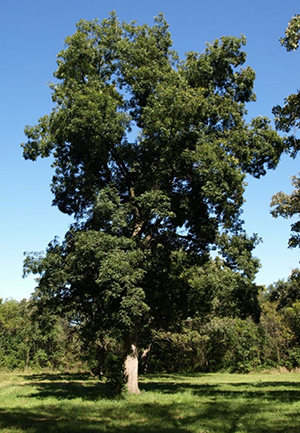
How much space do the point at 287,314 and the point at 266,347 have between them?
464cm

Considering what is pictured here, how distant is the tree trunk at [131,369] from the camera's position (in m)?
15.6

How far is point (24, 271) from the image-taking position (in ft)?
51.2

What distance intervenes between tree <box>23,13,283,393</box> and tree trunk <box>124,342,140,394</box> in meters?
0.04

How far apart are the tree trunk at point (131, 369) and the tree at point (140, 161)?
43mm

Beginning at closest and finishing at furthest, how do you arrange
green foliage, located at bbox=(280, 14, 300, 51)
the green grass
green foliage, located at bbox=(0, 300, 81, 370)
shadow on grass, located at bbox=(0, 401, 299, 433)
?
shadow on grass, located at bbox=(0, 401, 299, 433) < the green grass < green foliage, located at bbox=(280, 14, 300, 51) < green foliage, located at bbox=(0, 300, 81, 370)

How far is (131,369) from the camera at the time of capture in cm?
1581

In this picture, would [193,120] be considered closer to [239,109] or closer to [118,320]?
[239,109]

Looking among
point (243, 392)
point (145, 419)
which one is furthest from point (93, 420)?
point (243, 392)

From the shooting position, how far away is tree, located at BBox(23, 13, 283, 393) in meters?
14.7

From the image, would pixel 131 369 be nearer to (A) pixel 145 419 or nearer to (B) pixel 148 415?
(B) pixel 148 415

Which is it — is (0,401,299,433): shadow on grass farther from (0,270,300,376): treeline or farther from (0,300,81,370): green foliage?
(0,300,81,370): green foliage

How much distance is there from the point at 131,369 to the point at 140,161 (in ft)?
29.4

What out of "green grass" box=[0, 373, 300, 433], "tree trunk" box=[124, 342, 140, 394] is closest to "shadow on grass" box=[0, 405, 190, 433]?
"green grass" box=[0, 373, 300, 433]

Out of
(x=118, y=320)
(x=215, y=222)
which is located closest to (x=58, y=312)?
(x=118, y=320)
